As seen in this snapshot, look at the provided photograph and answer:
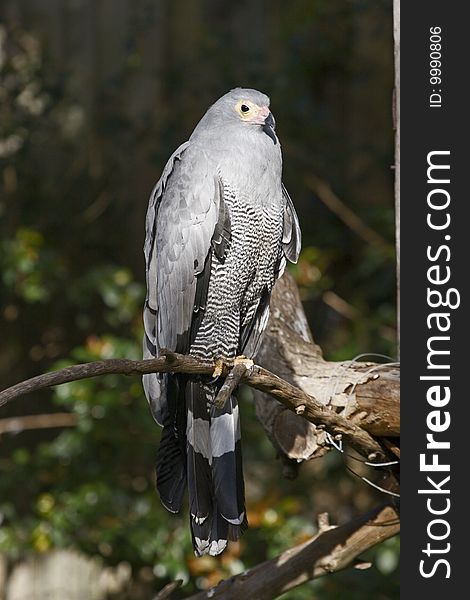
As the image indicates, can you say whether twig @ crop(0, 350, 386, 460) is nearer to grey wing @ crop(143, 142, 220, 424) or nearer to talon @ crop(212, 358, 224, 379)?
talon @ crop(212, 358, 224, 379)

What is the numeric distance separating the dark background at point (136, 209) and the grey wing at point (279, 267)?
0.71 metres

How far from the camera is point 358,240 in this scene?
336 centimetres

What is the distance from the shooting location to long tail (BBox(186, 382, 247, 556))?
202 centimetres

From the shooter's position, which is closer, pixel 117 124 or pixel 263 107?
pixel 263 107

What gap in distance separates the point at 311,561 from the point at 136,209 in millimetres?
1574

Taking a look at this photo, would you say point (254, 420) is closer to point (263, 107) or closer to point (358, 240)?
point (358, 240)

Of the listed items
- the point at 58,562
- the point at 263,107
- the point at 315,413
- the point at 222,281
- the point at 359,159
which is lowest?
the point at 58,562

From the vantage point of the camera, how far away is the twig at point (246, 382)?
149 centimetres

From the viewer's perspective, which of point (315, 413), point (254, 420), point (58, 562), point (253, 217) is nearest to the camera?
point (315, 413)

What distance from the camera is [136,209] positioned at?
335cm

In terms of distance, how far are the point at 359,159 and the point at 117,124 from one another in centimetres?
86

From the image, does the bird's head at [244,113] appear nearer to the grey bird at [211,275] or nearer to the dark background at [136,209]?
the grey bird at [211,275]

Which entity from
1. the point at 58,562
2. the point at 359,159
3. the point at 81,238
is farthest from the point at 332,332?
the point at 58,562

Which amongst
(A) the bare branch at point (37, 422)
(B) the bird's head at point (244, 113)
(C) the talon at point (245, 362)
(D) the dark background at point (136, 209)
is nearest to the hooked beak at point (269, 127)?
(B) the bird's head at point (244, 113)
